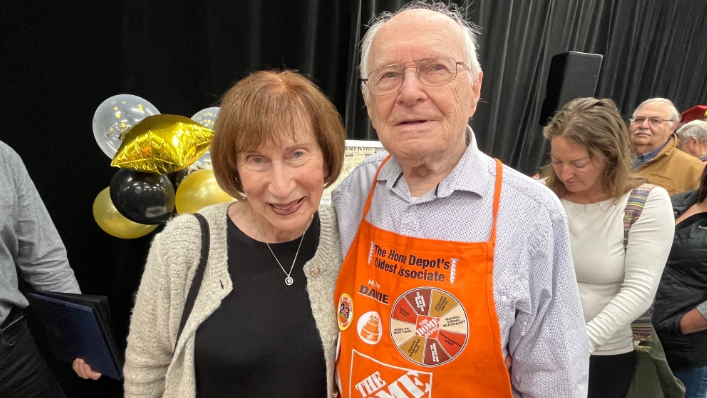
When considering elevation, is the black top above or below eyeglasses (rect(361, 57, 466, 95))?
below

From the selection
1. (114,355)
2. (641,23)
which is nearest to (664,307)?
(114,355)

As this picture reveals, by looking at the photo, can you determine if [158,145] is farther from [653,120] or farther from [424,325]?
[653,120]

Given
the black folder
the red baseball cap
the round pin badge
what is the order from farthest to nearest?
1. the red baseball cap
2. the black folder
3. the round pin badge

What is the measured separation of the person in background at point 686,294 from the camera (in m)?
1.58

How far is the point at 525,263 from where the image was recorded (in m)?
0.82

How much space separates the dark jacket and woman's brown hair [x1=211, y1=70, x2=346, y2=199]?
63.7 inches

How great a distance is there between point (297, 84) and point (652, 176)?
2761 mm

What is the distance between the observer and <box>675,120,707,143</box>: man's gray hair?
296 cm

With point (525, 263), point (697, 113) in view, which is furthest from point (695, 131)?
point (525, 263)

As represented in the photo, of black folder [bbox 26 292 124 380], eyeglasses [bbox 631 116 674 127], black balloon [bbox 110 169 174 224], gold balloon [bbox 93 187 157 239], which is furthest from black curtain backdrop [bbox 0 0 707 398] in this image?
eyeglasses [bbox 631 116 674 127]

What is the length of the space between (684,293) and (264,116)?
1.87 metres

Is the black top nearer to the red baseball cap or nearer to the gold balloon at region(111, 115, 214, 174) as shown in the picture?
the gold balloon at region(111, 115, 214, 174)

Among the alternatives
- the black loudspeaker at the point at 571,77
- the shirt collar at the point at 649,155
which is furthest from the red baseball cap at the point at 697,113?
the black loudspeaker at the point at 571,77

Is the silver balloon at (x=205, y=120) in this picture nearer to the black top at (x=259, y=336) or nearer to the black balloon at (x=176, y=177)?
the black balloon at (x=176, y=177)
